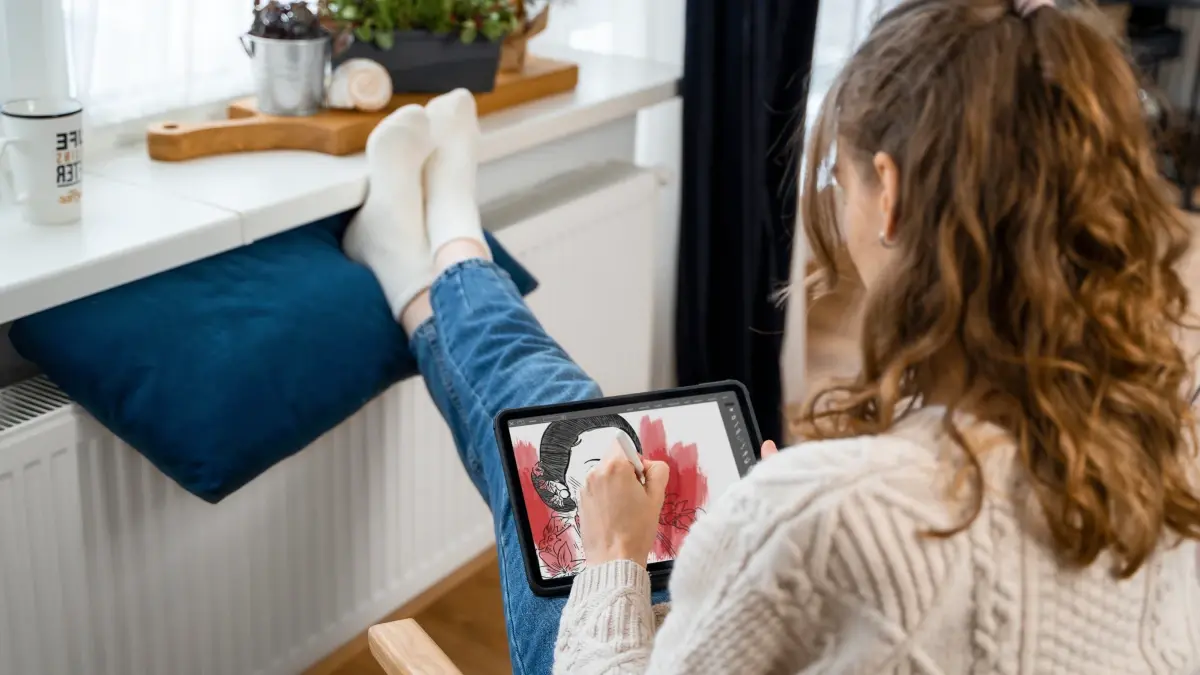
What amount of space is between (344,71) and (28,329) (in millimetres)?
511

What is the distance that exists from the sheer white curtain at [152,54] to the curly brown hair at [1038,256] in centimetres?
98

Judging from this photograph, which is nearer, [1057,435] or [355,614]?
[1057,435]

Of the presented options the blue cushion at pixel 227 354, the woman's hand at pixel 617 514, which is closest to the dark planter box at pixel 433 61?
the blue cushion at pixel 227 354

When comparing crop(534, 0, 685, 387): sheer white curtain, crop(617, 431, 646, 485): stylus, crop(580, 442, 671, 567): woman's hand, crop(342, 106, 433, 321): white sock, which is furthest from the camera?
crop(534, 0, 685, 387): sheer white curtain

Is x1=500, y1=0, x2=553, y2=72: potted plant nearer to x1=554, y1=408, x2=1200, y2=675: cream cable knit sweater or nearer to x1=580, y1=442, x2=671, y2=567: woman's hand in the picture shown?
x1=580, y1=442, x2=671, y2=567: woman's hand

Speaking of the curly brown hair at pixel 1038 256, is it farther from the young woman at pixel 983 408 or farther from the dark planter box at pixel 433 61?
the dark planter box at pixel 433 61

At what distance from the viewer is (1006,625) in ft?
2.29

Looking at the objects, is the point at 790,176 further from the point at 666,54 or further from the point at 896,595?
the point at 896,595

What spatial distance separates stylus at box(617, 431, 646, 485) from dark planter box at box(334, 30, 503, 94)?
23.6 inches

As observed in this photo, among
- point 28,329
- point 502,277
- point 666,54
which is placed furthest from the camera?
point 666,54

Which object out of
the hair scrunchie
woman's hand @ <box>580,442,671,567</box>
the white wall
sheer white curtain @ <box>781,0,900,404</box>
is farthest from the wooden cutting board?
the hair scrunchie

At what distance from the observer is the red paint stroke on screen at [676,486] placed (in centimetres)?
121

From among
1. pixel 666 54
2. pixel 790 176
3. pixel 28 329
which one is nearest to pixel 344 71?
pixel 28 329

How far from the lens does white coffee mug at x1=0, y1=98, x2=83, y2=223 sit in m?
1.21
